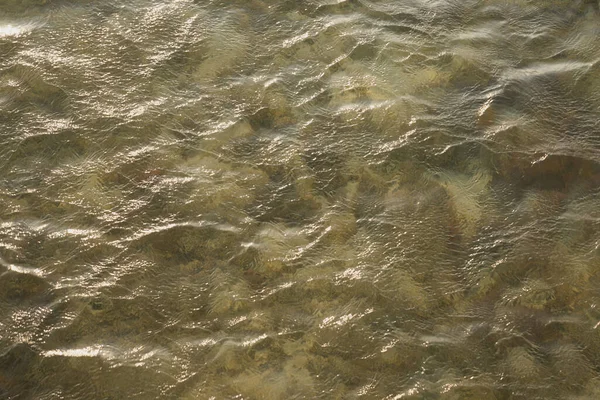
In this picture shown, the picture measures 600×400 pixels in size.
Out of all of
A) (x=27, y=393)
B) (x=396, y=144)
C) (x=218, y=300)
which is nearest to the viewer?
(x=27, y=393)

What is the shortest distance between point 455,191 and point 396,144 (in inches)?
13.5

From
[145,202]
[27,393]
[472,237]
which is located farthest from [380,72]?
[27,393]

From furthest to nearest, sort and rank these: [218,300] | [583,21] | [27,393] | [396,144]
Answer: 1. [583,21]
2. [396,144]
3. [218,300]
4. [27,393]

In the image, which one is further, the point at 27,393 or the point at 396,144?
the point at 396,144

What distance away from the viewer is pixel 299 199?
2.81 meters

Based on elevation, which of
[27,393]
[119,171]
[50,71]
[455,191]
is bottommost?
[27,393]

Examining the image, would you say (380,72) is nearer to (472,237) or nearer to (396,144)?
(396,144)

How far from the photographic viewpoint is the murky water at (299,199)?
94.2 inches

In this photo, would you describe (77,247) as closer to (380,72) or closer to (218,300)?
(218,300)

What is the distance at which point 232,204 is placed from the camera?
2.78m

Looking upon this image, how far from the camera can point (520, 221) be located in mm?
2770

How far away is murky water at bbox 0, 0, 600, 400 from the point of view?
7.85ft

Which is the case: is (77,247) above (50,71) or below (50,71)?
below

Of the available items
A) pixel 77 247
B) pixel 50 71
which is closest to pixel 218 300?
pixel 77 247
